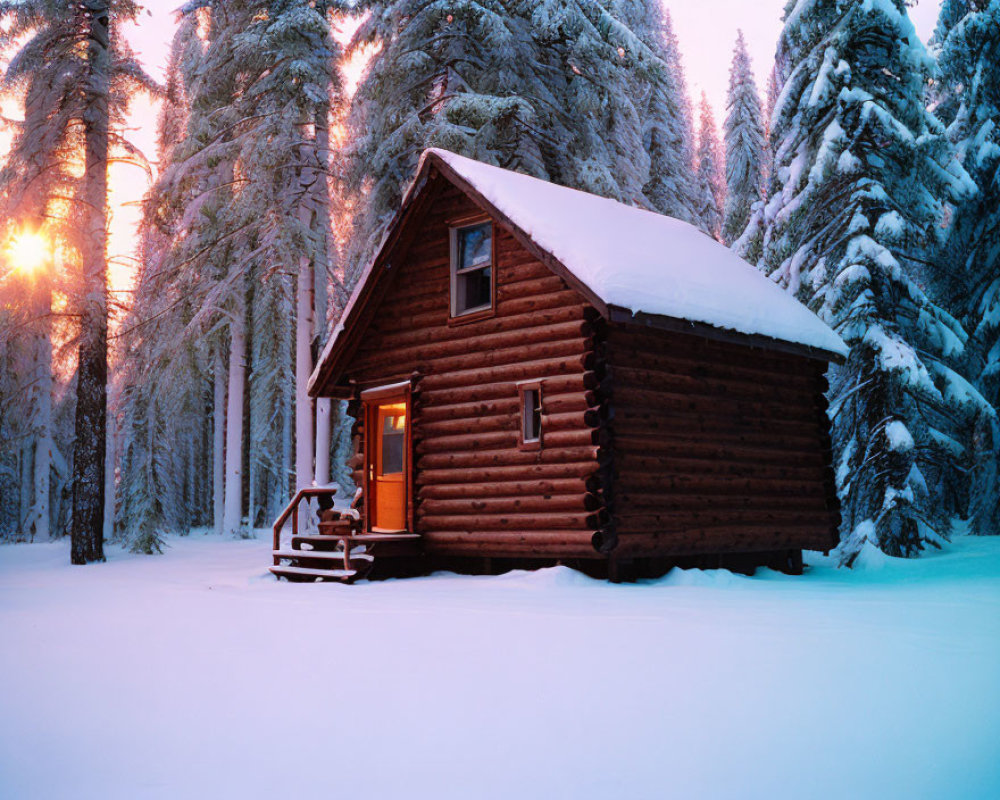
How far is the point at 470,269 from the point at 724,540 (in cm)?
631

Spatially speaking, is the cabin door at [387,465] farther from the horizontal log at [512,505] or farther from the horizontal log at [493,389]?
the horizontal log at [512,505]

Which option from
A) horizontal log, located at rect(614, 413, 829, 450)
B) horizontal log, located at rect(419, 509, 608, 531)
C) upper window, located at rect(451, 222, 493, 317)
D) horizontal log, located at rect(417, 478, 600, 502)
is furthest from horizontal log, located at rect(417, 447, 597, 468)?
upper window, located at rect(451, 222, 493, 317)

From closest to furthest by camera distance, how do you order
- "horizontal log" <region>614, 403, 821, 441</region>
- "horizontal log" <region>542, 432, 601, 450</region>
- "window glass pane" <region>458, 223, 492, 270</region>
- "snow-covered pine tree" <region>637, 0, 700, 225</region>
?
"horizontal log" <region>542, 432, 601, 450</region> → "horizontal log" <region>614, 403, 821, 441</region> → "window glass pane" <region>458, 223, 492, 270</region> → "snow-covered pine tree" <region>637, 0, 700, 225</region>

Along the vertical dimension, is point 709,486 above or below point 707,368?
below

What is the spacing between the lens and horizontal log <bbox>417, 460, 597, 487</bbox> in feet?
43.8

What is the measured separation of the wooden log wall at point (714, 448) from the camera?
13.4 m

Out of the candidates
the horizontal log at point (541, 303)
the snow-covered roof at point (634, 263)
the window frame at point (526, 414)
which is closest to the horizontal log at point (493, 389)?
the window frame at point (526, 414)

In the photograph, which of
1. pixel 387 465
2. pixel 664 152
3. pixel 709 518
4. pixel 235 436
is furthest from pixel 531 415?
pixel 664 152

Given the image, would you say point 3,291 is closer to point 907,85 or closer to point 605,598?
point 605,598

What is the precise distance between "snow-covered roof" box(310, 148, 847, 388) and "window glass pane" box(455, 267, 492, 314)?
165 centimetres

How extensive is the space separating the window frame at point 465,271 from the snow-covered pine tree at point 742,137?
2352 centimetres

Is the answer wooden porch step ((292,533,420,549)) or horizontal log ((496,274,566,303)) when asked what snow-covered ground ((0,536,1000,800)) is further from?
horizontal log ((496,274,566,303))

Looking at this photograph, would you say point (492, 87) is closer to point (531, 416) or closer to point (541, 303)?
point (541, 303)

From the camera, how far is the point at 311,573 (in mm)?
14602
